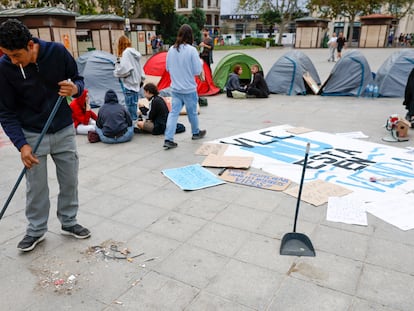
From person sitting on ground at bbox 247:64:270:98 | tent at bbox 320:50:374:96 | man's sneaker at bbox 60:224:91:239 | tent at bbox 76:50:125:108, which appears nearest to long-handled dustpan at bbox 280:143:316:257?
man's sneaker at bbox 60:224:91:239

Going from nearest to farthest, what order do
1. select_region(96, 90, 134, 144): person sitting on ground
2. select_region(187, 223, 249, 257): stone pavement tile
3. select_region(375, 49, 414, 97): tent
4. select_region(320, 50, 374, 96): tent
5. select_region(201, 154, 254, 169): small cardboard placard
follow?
Answer: select_region(187, 223, 249, 257): stone pavement tile < select_region(201, 154, 254, 169): small cardboard placard < select_region(96, 90, 134, 144): person sitting on ground < select_region(375, 49, 414, 97): tent < select_region(320, 50, 374, 96): tent

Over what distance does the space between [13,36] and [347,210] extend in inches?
132

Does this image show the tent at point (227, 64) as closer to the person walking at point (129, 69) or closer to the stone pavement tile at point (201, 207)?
the person walking at point (129, 69)

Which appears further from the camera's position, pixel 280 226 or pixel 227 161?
pixel 227 161

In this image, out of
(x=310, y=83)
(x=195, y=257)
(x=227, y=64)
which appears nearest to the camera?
(x=195, y=257)

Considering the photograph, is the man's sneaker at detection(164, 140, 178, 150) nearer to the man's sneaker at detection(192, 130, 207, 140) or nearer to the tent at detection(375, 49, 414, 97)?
the man's sneaker at detection(192, 130, 207, 140)

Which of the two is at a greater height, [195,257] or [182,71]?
[182,71]

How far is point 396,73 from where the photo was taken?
32.8ft

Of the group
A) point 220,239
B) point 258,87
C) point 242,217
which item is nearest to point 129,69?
point 242,217

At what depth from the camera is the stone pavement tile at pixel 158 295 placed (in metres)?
2.44

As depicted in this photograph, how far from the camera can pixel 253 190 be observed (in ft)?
14.1

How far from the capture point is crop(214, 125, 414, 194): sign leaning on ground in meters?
4.50

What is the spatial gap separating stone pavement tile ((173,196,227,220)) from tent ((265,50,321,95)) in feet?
25.2

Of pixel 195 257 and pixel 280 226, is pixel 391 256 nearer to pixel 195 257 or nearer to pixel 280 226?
pixel 280 226
